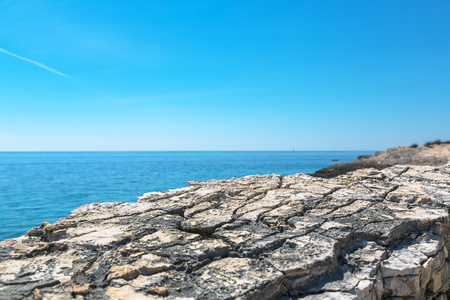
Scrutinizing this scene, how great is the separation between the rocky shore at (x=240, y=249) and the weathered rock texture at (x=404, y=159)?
15179 millimetres

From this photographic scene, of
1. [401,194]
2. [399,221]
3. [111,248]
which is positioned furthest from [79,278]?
[401,194]

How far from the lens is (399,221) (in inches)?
169

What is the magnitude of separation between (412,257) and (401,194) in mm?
2076

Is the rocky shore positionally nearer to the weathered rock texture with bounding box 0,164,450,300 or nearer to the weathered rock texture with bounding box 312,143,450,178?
the weathered rock texture with bounding box 0,164,450,300

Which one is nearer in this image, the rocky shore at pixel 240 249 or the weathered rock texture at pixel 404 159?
the rocky shore at pixel 240 249

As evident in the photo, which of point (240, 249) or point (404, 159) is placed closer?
point (240, 249)

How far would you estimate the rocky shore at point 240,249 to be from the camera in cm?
273

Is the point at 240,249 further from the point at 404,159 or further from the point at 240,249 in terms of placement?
the point at 404,159

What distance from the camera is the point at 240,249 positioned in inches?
132

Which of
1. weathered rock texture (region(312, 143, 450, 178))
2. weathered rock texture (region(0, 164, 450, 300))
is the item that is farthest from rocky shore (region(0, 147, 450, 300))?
weathered rock texture (region(312, 143, 450, 178))

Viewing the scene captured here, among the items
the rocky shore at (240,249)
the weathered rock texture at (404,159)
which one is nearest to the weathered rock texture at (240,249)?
the rocky shore at (240,249)

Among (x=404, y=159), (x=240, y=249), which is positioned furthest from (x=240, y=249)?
(x=404, y=159)

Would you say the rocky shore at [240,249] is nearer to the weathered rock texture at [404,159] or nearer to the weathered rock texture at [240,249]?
the weathered rock texture at [240,249]

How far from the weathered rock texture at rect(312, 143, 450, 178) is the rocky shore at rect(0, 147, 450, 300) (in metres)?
15.2
